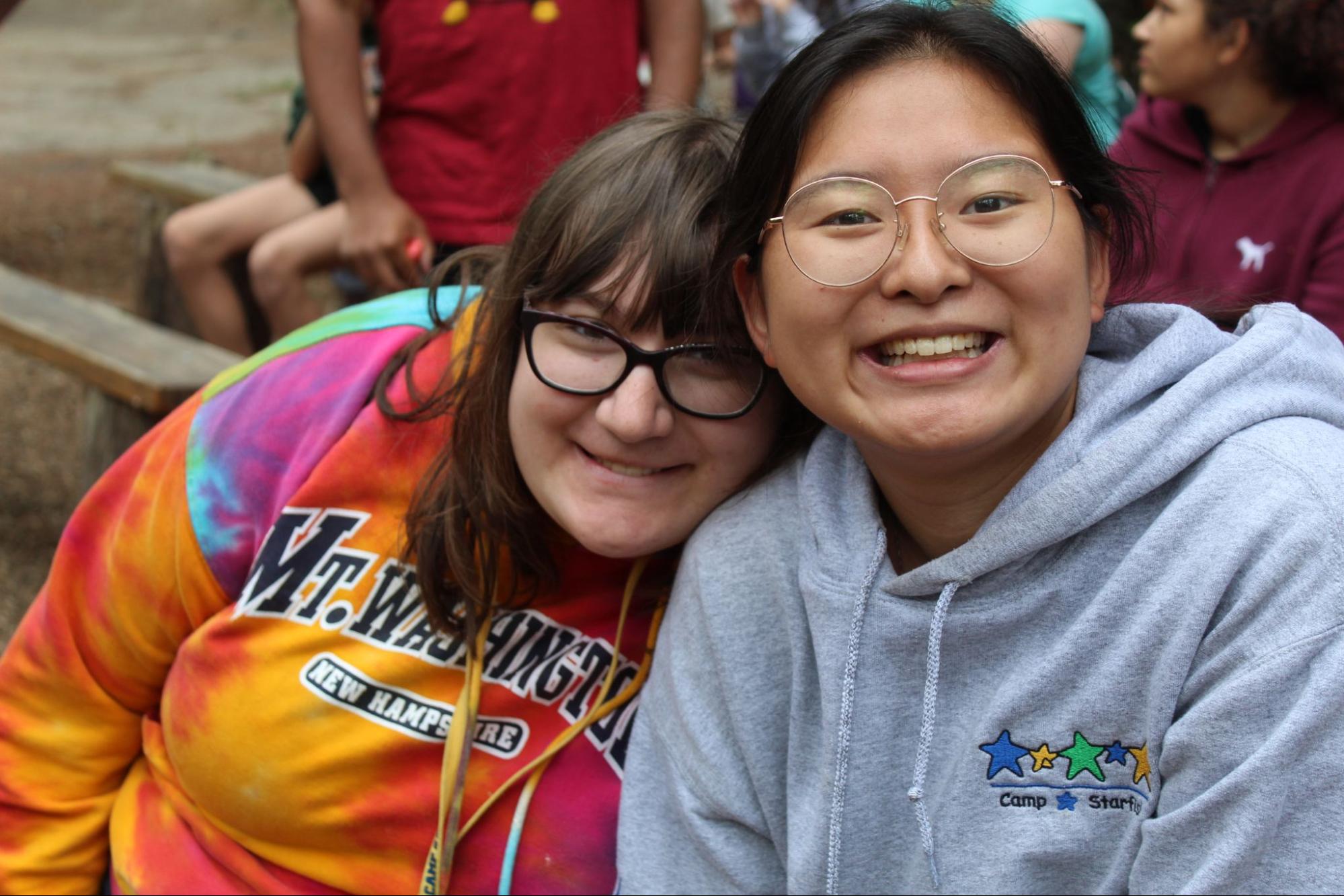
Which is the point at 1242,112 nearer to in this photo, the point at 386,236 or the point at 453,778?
the point at 386,236

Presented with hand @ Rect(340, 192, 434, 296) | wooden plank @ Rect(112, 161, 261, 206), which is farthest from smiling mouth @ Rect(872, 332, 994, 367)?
wooden plank @ Rect(112, 161, 261, 206)

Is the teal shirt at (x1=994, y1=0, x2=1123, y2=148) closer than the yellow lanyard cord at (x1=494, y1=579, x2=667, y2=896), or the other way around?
the yellow lanyard cord at (x1=494, y1=579, x2=667, y2=896)

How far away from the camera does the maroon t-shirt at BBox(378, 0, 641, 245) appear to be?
3.27 metres

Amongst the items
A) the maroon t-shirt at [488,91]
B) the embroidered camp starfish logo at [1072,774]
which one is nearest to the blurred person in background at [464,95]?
the maroon t-shirt at [488,91]

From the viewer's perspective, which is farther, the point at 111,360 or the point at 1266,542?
the point at 111,360

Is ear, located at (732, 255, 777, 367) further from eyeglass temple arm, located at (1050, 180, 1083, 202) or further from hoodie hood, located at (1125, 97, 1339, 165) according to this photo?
hoodie hood, located at (1125, 97, 1339, 165)

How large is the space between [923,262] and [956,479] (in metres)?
0.29

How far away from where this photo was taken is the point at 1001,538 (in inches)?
56.8

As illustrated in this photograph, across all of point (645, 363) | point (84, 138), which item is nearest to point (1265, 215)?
point (645, 363)

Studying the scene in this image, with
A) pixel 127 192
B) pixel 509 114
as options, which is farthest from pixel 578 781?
pixel 127 192

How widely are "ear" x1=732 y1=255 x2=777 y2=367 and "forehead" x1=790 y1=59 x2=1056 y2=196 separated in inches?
7.8

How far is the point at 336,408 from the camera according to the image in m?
1.90

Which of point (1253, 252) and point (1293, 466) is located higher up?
point (1293, 466)

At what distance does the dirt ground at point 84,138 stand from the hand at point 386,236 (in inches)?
55.0
